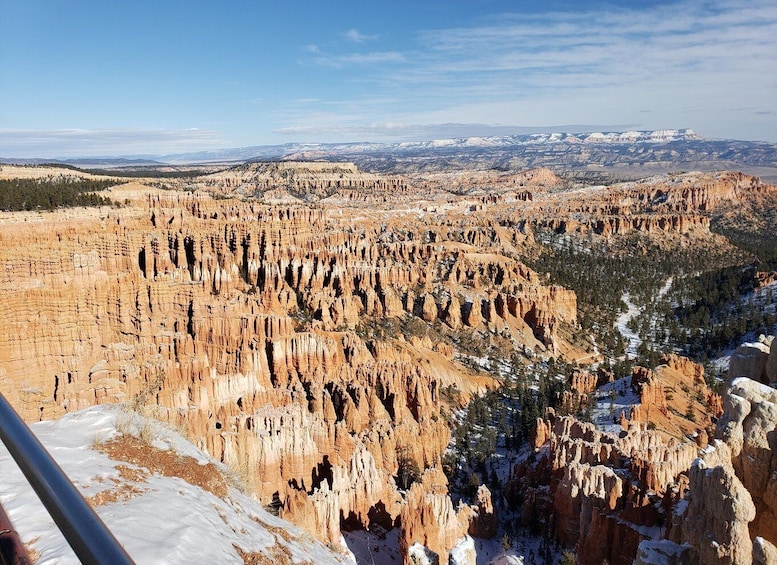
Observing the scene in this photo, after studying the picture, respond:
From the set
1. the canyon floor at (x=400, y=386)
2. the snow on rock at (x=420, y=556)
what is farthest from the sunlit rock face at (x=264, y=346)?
→ the snow on rock at (x=420, y=556)

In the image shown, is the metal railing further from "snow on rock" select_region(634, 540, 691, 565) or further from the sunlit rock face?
the sunlit rock face

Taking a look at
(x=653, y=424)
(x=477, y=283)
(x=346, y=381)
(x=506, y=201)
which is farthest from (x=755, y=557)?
(x=506, y=201)

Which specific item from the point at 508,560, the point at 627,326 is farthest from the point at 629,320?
the point at 508,560

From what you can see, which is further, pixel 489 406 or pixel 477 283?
pixel 477 283

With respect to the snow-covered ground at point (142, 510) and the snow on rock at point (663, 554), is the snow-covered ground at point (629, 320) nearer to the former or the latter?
the snow on rock at point (663, 554)

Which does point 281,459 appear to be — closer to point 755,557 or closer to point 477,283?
point 755,557
